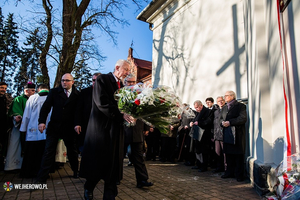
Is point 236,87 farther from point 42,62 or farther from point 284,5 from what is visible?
point 42,62

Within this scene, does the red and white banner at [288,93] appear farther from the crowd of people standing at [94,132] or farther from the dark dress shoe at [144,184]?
the dark dress shoe at [144,184]

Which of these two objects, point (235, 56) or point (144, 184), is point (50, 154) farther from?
point (235, 56)

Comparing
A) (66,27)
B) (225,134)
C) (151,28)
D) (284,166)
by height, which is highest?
(151,28)

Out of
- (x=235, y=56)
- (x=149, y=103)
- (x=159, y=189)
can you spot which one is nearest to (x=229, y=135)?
(x=159, y=189)

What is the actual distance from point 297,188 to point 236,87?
5621mm

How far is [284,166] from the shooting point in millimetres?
2463

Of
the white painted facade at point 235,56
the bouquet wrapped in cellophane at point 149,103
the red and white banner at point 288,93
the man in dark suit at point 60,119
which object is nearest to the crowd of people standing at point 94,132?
the man in dark suit at point 60,119

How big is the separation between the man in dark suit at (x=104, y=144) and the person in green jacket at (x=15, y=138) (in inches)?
125

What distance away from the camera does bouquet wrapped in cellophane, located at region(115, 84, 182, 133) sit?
10.00 ft

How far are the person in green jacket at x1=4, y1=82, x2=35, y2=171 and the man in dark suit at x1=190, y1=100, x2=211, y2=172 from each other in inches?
176

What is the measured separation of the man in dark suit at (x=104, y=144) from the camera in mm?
3094

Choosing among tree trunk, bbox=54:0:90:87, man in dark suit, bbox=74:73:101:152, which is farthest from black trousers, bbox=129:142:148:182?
Answer: tree trunk, bbox=54:0:90:87

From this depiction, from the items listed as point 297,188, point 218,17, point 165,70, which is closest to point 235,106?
point 297,188

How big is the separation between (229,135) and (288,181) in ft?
9.70
